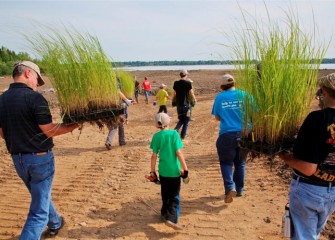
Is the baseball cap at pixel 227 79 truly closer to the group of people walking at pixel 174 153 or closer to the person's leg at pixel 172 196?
the group of people walking at pixel 174 153

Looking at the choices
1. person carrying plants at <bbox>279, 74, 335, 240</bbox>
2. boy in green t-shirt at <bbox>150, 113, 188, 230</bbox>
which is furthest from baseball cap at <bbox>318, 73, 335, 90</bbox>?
boy in green t-shirt at <bbox>150, 113, 188, 230</bbox>

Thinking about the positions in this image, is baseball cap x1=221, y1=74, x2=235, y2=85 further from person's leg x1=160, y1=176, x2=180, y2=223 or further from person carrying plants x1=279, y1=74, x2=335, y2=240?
person carrying plants x1=279, y1=74, x2=335, y2=240

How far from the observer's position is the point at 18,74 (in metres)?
3.07

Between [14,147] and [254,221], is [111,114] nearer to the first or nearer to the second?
[14,147]

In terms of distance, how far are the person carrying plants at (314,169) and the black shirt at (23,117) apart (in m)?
2.24

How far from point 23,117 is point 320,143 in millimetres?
2563

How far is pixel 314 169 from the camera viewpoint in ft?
7.32

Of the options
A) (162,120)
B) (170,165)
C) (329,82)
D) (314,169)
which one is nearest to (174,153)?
(170,165)

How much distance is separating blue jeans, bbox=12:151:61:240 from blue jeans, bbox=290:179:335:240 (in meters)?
2.29

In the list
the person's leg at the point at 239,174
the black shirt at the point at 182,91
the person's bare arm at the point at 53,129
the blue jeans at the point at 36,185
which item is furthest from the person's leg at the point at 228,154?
the black shirt at the point at 182,91

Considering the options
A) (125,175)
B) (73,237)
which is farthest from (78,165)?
(73,237)

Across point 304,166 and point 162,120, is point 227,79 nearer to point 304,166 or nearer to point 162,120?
point 162,120

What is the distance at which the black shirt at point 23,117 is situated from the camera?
2.98 meters

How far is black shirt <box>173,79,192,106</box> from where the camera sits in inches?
306
